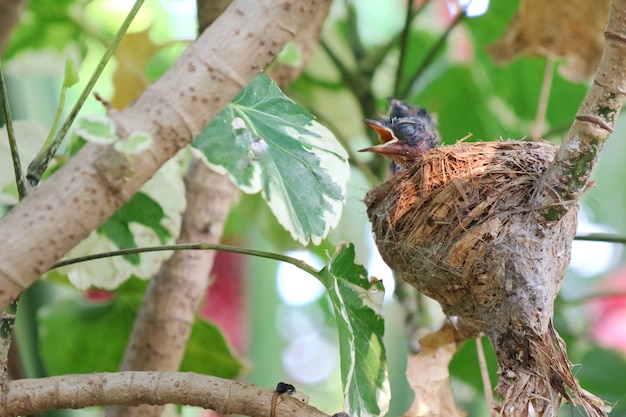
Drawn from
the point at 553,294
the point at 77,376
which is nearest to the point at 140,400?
the point at 77,376

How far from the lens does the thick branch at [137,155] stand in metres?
0.67

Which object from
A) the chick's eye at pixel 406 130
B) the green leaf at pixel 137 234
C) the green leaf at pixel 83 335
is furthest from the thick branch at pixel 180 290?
the chick's eye at pixel 406 130

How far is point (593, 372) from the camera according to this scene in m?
1.83

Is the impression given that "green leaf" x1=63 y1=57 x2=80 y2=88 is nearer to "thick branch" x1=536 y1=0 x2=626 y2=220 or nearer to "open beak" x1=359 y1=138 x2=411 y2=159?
"thick branch" x1=536 y1=0 x2=626 y2=220

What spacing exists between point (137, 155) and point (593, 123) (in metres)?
0.49

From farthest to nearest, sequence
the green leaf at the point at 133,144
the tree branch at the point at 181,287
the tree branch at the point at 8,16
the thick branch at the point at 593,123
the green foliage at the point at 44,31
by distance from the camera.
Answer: the green foliage at the point at 44,31 → the tree branch at the point at 8,16 → the tree branch at the point at 181,287 → the thick branch at the point at 593,123 → the green leaf at the point at 133,144

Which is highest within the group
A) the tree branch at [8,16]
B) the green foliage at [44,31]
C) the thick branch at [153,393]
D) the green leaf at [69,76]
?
the green foliage at [44,31]

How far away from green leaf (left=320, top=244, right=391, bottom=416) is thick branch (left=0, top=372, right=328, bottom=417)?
0.09m

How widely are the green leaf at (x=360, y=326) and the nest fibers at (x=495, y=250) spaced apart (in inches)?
5.3

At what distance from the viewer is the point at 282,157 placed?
0.99 meters

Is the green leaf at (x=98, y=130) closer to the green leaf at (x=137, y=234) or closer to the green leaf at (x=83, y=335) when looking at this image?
the green leaf at (x=137, y=234)

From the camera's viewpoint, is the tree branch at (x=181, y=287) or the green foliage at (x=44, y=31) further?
the green foliage at (x=44, y=31)

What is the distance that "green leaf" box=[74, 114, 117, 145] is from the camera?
667mm

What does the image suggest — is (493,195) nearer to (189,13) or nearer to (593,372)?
(593,372)
